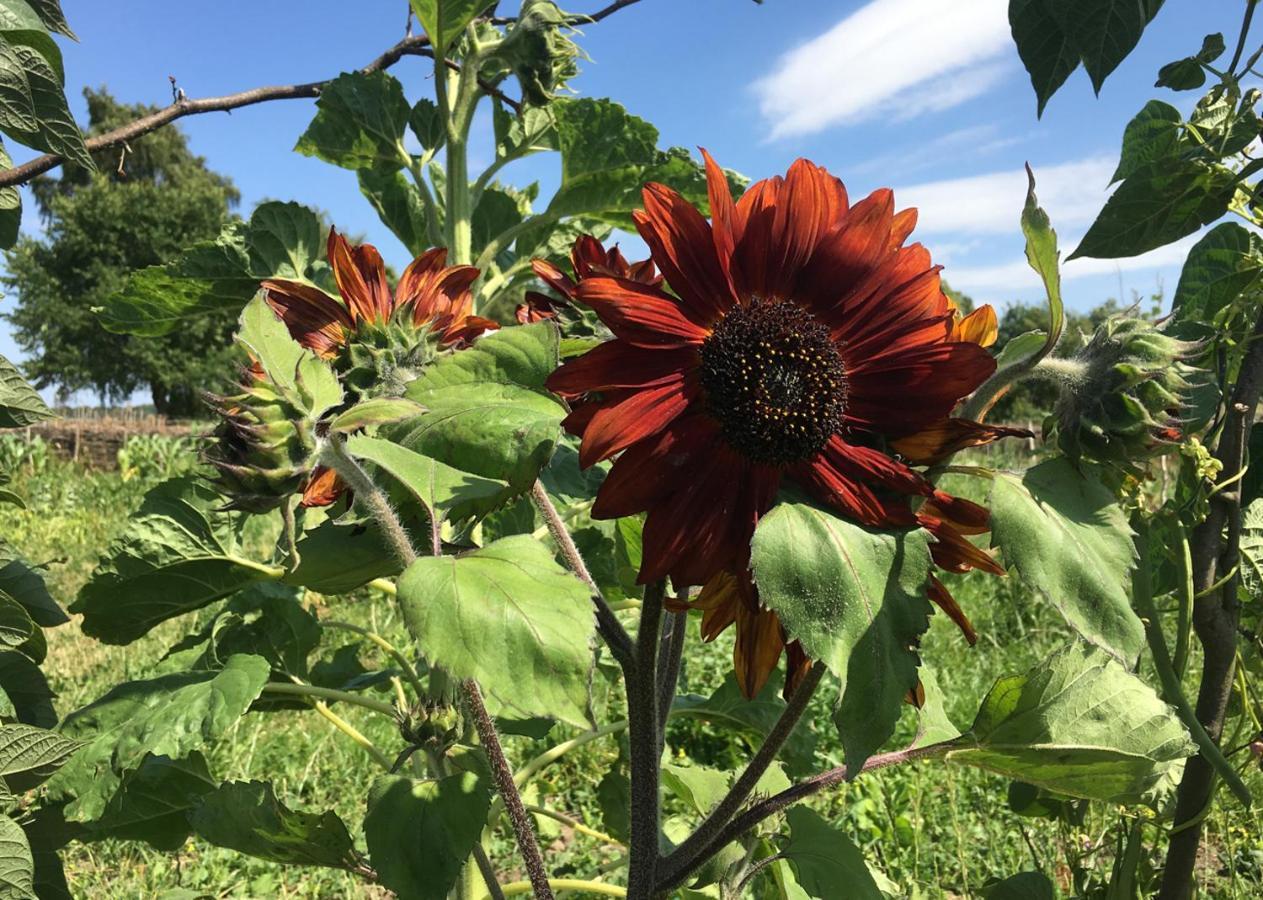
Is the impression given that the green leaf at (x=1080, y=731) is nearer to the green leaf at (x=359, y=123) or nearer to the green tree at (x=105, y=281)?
the green leaf at (x=359, y=123)

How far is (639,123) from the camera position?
1337mm

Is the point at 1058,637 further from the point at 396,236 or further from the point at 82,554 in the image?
Result: the point at 82,554

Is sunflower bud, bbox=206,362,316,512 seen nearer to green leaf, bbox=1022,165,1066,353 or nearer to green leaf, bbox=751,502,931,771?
green leaf, bbox=751,502,931,771

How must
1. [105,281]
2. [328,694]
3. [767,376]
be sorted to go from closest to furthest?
1. [767,376]
2. [328,694]
3. [105,281]

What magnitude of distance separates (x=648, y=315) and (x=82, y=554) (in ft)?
16.2

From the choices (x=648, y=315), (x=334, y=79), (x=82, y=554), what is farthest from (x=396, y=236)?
(x=82, y=554)

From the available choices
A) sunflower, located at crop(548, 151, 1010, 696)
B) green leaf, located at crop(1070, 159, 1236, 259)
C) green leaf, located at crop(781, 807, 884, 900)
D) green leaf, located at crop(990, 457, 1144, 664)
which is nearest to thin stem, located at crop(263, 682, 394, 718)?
green leaf, located at crop(781, 807, 884, 900)

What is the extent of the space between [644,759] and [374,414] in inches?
13.7

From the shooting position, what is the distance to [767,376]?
60 centimetres

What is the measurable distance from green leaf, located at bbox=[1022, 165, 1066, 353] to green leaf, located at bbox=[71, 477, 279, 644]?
0.86 metres

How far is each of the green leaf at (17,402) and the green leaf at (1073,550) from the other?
30.5 inches

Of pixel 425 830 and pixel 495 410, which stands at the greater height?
pixel 495 410

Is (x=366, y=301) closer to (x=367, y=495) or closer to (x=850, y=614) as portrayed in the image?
(x=367, y=495)

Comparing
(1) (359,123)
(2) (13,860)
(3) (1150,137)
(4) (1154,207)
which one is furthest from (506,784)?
(1) (359,123)
